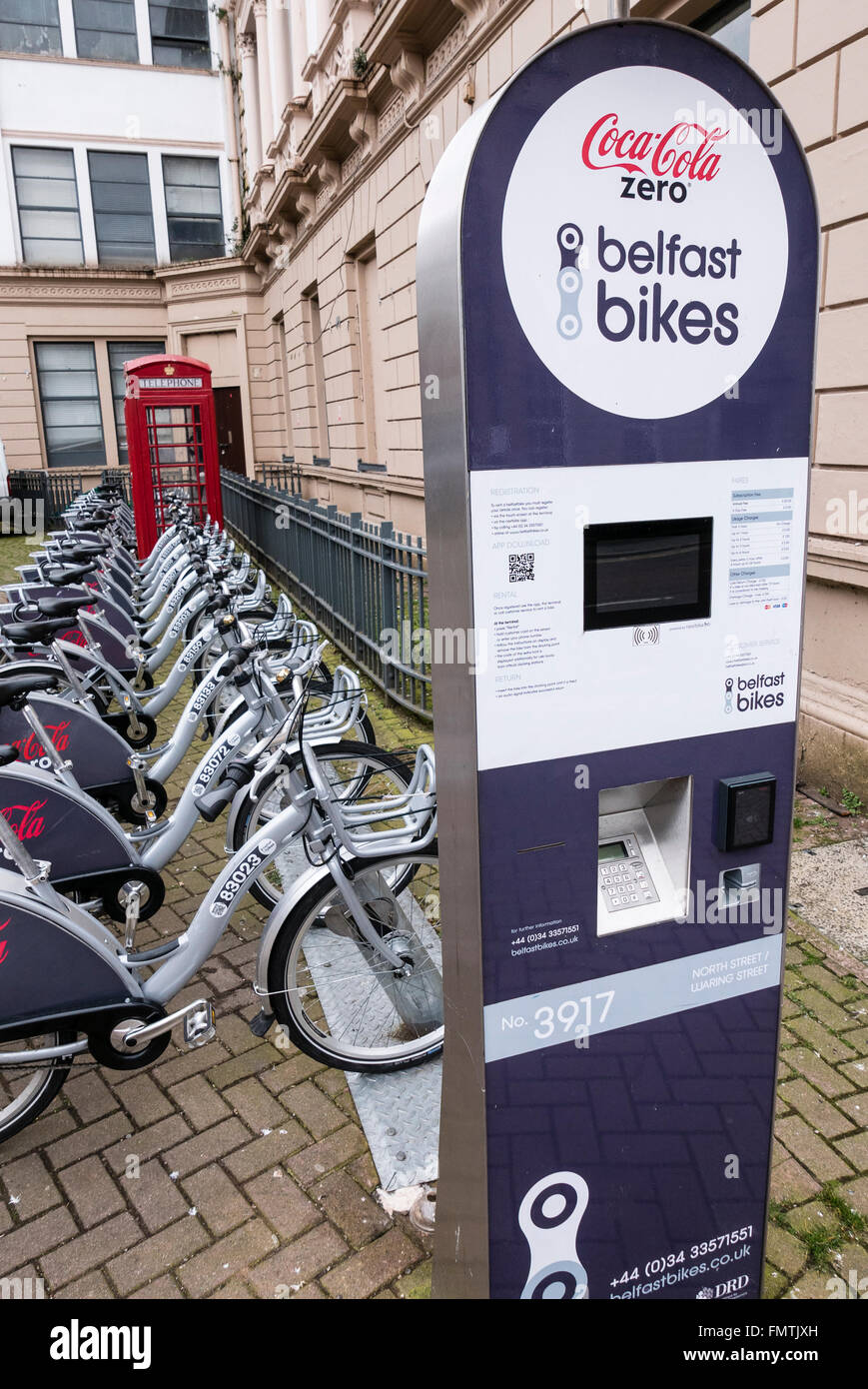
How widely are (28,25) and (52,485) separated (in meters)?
10.3

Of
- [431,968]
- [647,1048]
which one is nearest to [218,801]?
[431,968]

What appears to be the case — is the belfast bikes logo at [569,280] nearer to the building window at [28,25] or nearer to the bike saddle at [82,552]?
the bike saddle at [82,552]

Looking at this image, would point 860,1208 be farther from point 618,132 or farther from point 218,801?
point 618,132

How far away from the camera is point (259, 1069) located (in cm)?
321

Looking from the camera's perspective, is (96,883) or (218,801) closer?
(218,801)

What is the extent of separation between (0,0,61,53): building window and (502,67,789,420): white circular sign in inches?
1025

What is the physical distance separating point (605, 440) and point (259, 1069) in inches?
96.9

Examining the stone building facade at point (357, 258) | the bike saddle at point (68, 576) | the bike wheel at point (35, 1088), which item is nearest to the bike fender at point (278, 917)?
the bike wheel at point (35, 1088)

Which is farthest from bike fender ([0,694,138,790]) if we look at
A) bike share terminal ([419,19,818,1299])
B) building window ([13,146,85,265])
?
building window ([13,146,85,265])

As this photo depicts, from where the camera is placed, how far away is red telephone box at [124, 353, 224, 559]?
40.2ft

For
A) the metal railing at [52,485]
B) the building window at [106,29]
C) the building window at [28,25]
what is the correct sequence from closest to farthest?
the metal railing at [52,485]
the building window at [28,25]
the building window at [106,29]

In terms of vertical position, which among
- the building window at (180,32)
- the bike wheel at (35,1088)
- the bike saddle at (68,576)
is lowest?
the bike wheel at (35,1088)

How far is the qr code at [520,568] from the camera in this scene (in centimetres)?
160

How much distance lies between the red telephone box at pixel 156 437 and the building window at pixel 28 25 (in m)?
14.3
